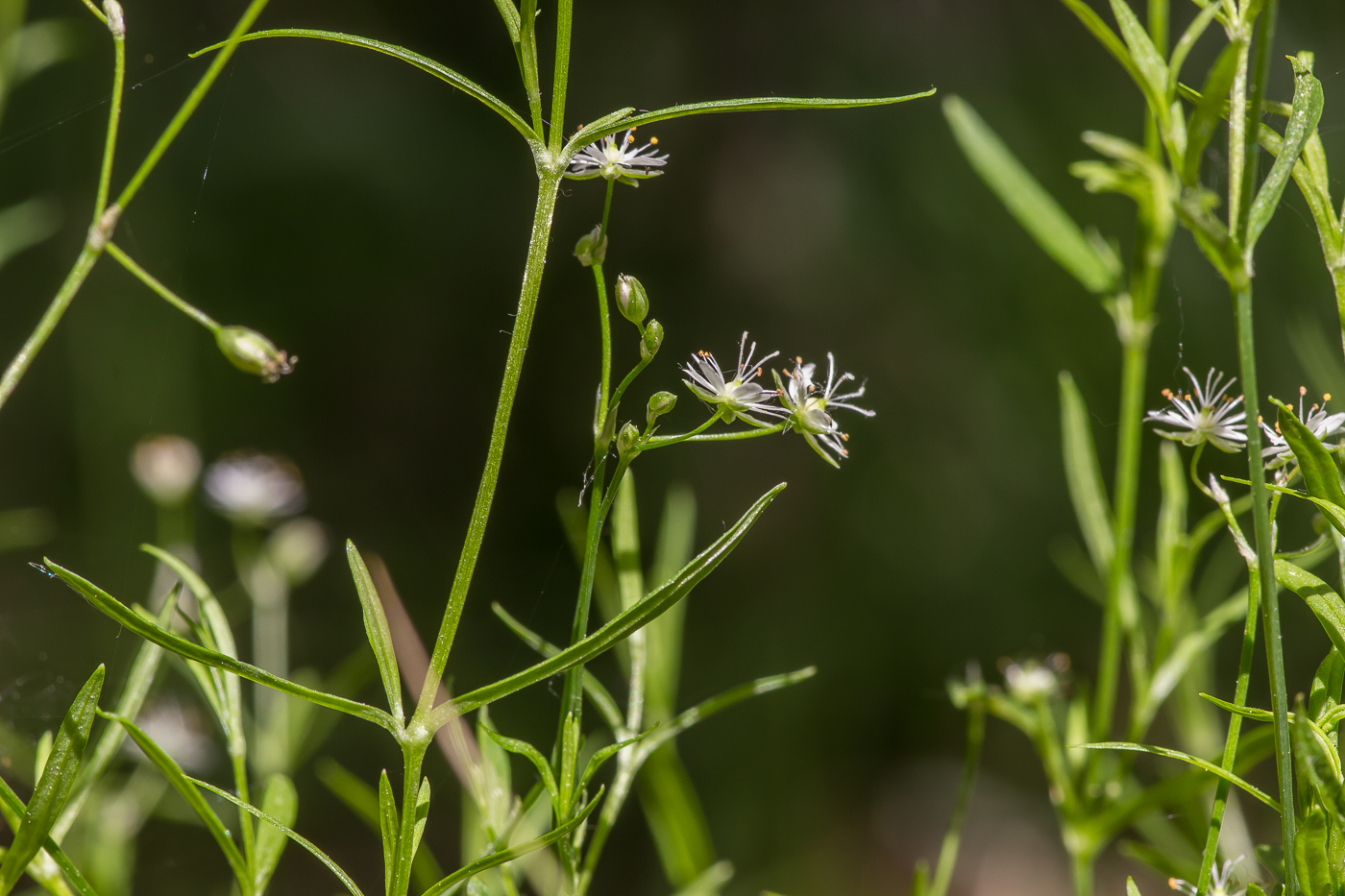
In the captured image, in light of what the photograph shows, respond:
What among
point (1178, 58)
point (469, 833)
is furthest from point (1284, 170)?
point (469, 833)

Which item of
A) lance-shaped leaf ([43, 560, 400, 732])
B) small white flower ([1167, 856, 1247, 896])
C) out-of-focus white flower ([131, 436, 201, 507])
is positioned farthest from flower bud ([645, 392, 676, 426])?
out-of-focus white flower ([131, 436, 201, 507])

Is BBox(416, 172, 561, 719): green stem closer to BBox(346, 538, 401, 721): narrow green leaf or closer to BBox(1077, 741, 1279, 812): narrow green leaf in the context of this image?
BBox(346, 538, 401, 721): narrow green leaf

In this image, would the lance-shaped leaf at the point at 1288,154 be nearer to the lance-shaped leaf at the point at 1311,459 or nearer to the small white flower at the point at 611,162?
the lance-shaped leaf at the point at 1311,459

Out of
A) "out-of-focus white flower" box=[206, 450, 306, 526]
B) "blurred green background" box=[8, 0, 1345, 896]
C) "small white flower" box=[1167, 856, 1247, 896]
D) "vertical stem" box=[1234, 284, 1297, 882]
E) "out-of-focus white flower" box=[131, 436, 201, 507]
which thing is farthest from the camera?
"blurred green background" box=[8, 0, 1345, 896]

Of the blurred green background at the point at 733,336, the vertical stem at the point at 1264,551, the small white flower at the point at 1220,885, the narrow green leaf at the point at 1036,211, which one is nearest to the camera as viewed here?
the vertical stem at the point at 1264,551

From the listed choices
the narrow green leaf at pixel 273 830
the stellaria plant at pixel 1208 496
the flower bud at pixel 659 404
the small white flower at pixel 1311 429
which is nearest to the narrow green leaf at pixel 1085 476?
the stellaria plant at pixel 1208 496

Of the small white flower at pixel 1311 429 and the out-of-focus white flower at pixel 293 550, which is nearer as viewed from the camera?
the small white flower at pixel 1311 429

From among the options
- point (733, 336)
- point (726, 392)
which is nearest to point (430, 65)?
point (726, 392)
